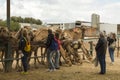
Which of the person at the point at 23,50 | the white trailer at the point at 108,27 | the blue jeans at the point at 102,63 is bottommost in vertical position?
the blue jeans at the point at 102,63

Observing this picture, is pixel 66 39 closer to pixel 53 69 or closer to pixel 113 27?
pixel 53 69

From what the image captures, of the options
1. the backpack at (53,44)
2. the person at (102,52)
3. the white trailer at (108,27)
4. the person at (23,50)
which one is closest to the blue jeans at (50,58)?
the backpack at (53,44)

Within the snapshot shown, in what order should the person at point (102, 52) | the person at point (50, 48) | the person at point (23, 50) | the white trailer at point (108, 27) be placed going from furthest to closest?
the white trailer at point (108, 27)
the person at point (50, 48)
the person at point (102, 52)
the person at point (23, 50)

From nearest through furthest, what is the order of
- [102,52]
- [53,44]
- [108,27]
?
[102,52]
[53,44]
[108,27]

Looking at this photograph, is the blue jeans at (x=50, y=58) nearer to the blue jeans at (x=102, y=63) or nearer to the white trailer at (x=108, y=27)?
the blue jeans at (x=102, y=63)

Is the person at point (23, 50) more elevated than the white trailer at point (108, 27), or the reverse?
the white trailer at point (108, 27)

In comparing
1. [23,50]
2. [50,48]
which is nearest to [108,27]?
[50,48]

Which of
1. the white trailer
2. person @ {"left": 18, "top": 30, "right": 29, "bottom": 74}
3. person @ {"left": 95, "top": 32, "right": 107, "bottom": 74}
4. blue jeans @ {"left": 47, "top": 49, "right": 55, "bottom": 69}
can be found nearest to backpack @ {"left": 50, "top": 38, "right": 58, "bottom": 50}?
blue jeans @ {"left": 47, "top": 49, "right": 55, "bottom": 69}

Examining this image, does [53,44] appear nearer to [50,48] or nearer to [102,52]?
[50,48]

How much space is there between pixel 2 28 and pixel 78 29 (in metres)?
7.30

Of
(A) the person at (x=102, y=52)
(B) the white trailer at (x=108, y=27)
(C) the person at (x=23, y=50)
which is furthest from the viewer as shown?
(B) the white trailer at (x=108, y=27)

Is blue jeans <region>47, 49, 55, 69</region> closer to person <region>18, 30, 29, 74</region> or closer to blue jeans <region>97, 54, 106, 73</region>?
person <region>18, 30, 29, 74</region>

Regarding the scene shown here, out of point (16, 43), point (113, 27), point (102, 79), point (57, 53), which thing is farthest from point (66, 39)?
point (113, 27)

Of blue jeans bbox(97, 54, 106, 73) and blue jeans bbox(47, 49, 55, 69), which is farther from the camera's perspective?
blue jeans bbox(47, 49, 55, 69)
